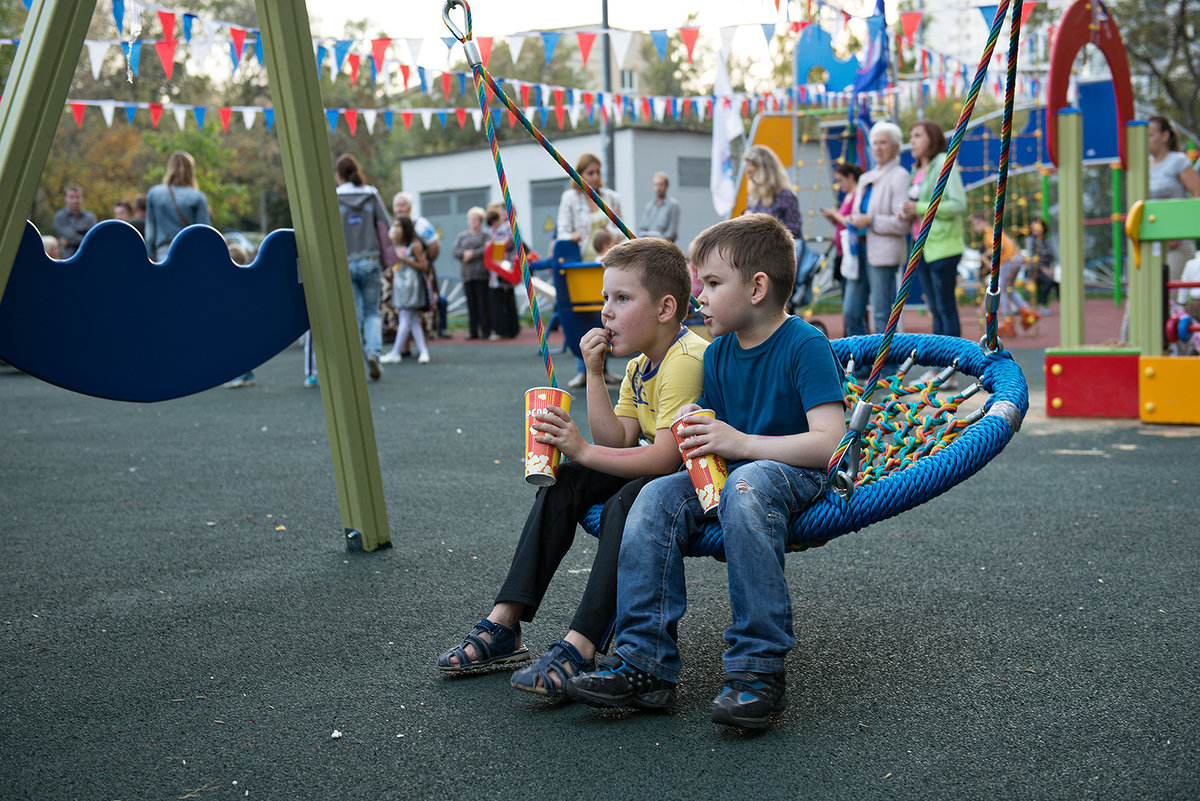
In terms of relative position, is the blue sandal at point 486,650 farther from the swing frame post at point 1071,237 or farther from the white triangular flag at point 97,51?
the white triangular flag at point 97,51

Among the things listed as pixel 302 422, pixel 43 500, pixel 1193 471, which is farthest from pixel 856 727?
pixel 302 422

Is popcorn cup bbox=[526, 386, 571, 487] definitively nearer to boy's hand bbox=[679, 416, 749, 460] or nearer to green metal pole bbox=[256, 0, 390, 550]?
boy's hand bbox=[679, 416, 749, 460]

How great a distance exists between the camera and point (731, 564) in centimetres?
214

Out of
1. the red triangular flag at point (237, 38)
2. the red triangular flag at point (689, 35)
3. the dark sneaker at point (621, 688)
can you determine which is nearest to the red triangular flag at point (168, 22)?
the red triangular flag at point (237, 38)

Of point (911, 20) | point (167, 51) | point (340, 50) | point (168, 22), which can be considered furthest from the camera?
point (340, 50)

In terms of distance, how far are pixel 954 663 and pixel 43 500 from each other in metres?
3.77

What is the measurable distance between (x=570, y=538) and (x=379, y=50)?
991 centimetres

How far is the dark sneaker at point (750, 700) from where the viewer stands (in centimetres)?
204

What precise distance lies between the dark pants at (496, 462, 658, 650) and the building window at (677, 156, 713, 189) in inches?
829

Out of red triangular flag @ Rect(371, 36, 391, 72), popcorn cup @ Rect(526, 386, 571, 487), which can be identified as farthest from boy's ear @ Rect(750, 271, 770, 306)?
red triangular flag @ Rect(371, 36, 391, 72)

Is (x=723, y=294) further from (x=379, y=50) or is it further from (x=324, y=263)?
(x=379, y=50)

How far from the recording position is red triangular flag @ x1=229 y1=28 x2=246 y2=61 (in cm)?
1008

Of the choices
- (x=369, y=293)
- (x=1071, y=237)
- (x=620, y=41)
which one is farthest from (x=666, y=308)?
(x=620, y=41)

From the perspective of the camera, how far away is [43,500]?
452cm
